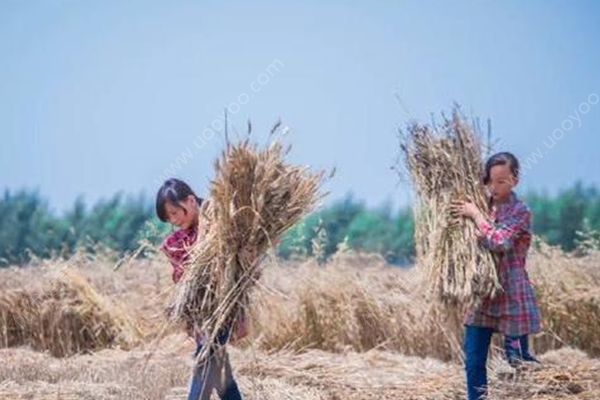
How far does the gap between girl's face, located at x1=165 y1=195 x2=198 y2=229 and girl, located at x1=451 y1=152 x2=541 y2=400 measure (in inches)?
59.1

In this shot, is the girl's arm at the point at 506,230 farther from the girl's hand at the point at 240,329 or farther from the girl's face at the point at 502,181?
the girl's hand at the point at 240,329

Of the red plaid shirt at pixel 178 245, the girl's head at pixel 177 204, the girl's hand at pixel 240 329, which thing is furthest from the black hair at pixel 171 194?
the girl's hand at pixel 240 329

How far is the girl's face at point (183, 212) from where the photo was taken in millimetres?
4715

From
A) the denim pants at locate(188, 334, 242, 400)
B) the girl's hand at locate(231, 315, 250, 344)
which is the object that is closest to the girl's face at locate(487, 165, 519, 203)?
the girl's hand at locate(231, 315, 250, 344)

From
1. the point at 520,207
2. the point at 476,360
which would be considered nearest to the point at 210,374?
the point at 476,360

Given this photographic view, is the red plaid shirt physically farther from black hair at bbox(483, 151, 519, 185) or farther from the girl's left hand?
black hair at bbox(483, 151, 519, 185)

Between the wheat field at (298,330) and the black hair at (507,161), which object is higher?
the black hair at (507,161)

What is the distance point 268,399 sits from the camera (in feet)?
18.6

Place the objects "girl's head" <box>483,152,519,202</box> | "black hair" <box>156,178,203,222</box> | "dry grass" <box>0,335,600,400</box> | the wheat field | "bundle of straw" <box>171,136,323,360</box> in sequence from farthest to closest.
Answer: the wheat field
"dry grass" <box>0,335,600,400</box>
"girl's head" <box>483,152,519,202</box>
"black hair" <box>156,178,203,222</box>
"bundle of straw" <box>171,136,323,360</box>

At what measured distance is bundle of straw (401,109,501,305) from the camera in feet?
16.4

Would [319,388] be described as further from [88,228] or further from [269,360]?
[88,228]

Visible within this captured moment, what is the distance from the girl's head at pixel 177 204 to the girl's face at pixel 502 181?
1.61m

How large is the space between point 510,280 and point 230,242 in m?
1.56

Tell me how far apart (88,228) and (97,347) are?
26709mm
